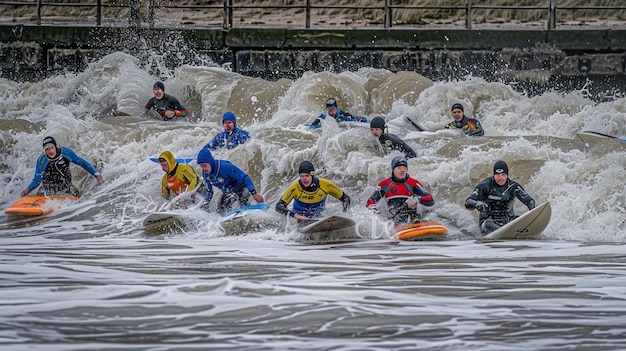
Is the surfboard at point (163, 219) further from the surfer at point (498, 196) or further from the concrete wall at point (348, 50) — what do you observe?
the concrete wall at point (348, 50)

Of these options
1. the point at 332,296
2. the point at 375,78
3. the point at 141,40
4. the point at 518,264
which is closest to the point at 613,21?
the point at 375,78

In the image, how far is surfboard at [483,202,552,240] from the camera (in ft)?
35.0

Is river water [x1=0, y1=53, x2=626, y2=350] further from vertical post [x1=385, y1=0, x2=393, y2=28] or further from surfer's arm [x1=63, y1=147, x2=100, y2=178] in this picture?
vertical post [x1=385, y1=0, x2=393, y2=28]

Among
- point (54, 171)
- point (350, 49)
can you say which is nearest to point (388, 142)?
point (54, 171)

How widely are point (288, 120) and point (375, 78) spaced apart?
2611 millimetres

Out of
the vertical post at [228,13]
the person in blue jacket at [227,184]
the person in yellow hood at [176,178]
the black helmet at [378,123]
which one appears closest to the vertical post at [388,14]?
the vertical post at [228,13]

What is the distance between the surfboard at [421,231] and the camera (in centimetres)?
1085

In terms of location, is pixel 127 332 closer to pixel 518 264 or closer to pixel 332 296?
pixel 332 296

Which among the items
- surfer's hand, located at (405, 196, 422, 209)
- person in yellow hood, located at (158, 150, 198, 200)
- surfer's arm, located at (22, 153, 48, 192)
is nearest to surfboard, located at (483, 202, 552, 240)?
surfer's hand, located at (405, 196, 422, 209)

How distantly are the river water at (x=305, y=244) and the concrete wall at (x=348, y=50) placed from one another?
499mm

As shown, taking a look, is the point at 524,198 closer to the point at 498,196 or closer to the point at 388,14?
the point at 498,196

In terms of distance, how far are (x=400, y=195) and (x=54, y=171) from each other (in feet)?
17.3

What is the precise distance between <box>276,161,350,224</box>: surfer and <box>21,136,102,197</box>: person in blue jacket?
12.2 feet

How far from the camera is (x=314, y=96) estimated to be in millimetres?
17812
